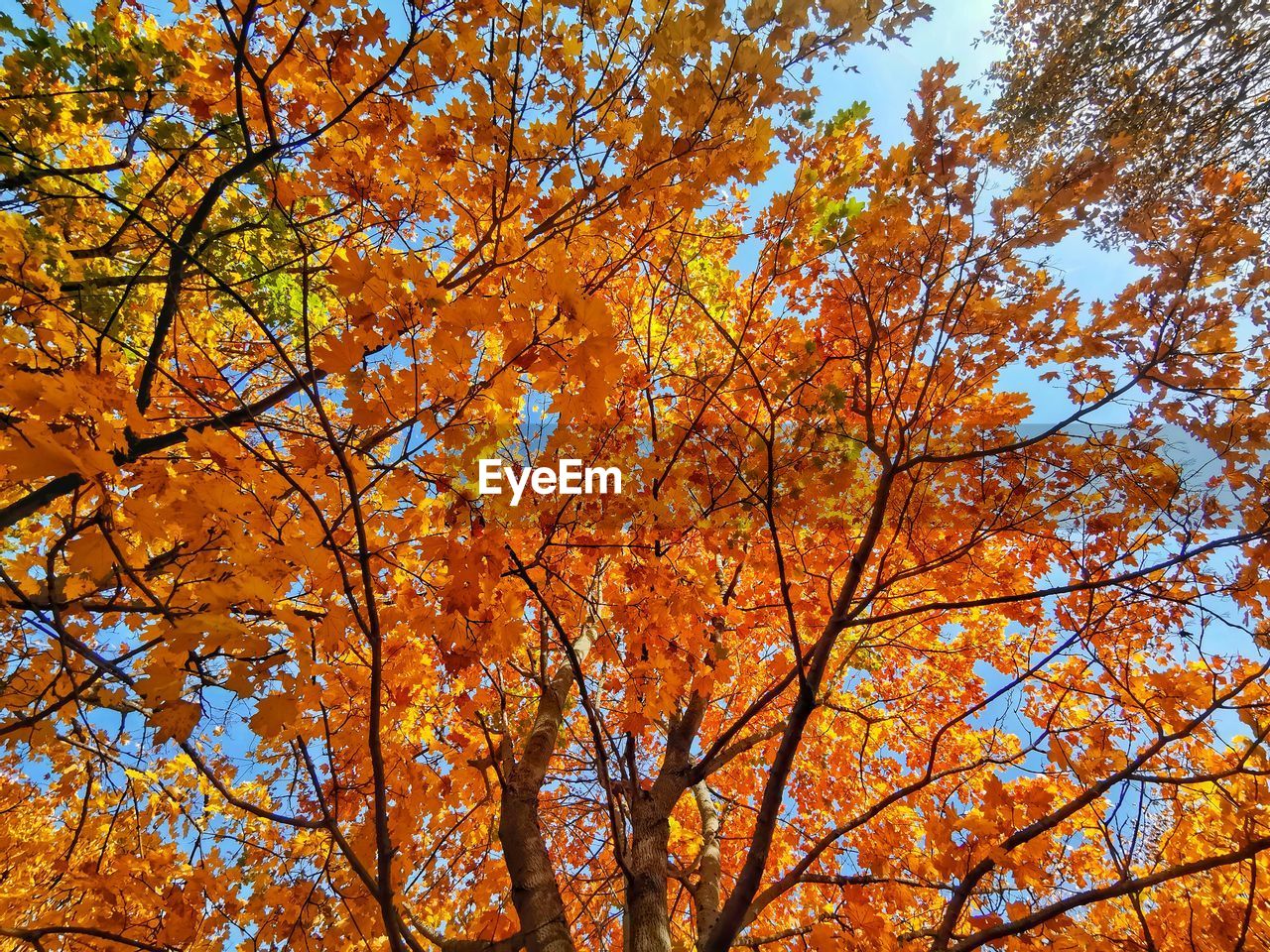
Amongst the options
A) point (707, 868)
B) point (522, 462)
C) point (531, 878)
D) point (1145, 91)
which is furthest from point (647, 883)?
point (1145, 91)

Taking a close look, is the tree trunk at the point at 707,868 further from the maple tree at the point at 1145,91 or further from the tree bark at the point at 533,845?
the maple tree at the point at 1145,91

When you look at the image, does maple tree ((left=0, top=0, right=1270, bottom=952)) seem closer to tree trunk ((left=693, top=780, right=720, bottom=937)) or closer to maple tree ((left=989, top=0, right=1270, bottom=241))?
tree trunk ((left=693, top=780, right=720, bottom=937))

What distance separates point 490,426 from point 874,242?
2004mm

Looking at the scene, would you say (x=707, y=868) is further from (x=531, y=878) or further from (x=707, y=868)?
(x=531, y=878)

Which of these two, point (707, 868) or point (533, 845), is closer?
point (533, 845)

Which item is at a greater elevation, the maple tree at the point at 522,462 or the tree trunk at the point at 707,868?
the maple tree at the point at 522,462

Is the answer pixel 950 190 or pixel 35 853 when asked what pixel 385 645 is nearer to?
pixel 950 190

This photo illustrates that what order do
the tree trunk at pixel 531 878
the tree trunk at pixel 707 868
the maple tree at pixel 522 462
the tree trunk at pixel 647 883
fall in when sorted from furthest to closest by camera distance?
the tree trunk at pixel 707 868
the tree trunk at pixel 647 883
the tree trunk at pixel 531 878
the maple tree at pixel 522 462

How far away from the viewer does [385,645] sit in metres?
3.03

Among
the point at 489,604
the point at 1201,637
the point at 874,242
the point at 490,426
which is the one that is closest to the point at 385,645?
the point at 489,604

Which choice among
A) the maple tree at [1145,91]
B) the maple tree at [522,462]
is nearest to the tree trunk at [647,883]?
the maple tree at [522,462]

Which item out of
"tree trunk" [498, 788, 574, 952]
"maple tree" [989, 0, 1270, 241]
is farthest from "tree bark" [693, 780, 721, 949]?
"maple tree" [989, 0, 1270, 241]

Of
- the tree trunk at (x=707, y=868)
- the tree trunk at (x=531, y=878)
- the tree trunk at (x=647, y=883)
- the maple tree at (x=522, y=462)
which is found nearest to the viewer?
the maple tree at (x=522, y=462)

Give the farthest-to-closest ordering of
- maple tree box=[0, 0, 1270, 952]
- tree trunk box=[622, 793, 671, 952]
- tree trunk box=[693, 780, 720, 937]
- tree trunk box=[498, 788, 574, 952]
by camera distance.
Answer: tree trunk box=[693, 780, 720, 937] → tree trunk box=[622, 793, 671, 952] → tree trunk box=[498, 788, 574, 952] → maple tree box=[0, 0, 1270, 952]
